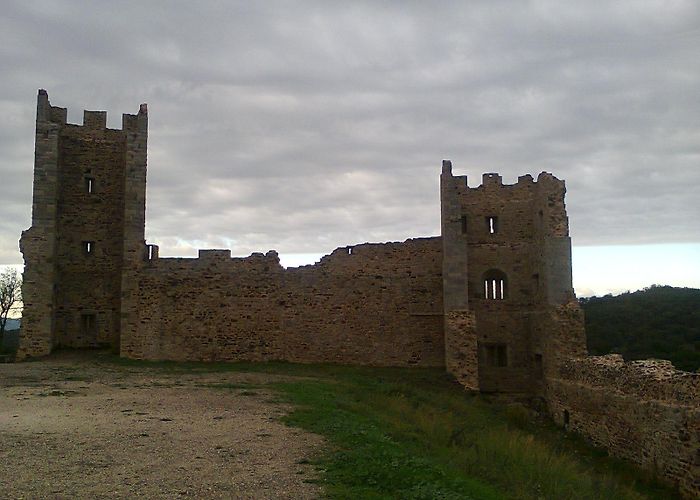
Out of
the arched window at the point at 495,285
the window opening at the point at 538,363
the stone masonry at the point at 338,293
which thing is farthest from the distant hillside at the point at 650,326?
the stone masonry at the point at 338,293

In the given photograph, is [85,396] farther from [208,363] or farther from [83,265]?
[83,265]

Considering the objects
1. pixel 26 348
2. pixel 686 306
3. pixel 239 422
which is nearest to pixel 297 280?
pixel 26 348

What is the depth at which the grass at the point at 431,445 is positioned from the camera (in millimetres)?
7223

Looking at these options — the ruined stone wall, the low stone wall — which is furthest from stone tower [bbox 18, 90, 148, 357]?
the low stone wall

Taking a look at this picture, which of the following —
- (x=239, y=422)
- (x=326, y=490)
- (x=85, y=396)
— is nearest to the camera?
(x=326, y=490)

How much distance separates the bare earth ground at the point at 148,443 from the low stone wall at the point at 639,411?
736 cm

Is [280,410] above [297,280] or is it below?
below

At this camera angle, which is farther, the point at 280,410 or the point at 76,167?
the point at 76,167

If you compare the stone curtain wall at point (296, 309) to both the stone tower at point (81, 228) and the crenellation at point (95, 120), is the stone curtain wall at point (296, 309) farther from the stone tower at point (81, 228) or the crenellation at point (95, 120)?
the crenellation at point (95, 120)

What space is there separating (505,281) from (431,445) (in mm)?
13329

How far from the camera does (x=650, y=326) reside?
38750 millimetres

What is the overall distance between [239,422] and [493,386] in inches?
538

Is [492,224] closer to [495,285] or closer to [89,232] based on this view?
[495,285]

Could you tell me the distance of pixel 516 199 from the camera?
2262cm
